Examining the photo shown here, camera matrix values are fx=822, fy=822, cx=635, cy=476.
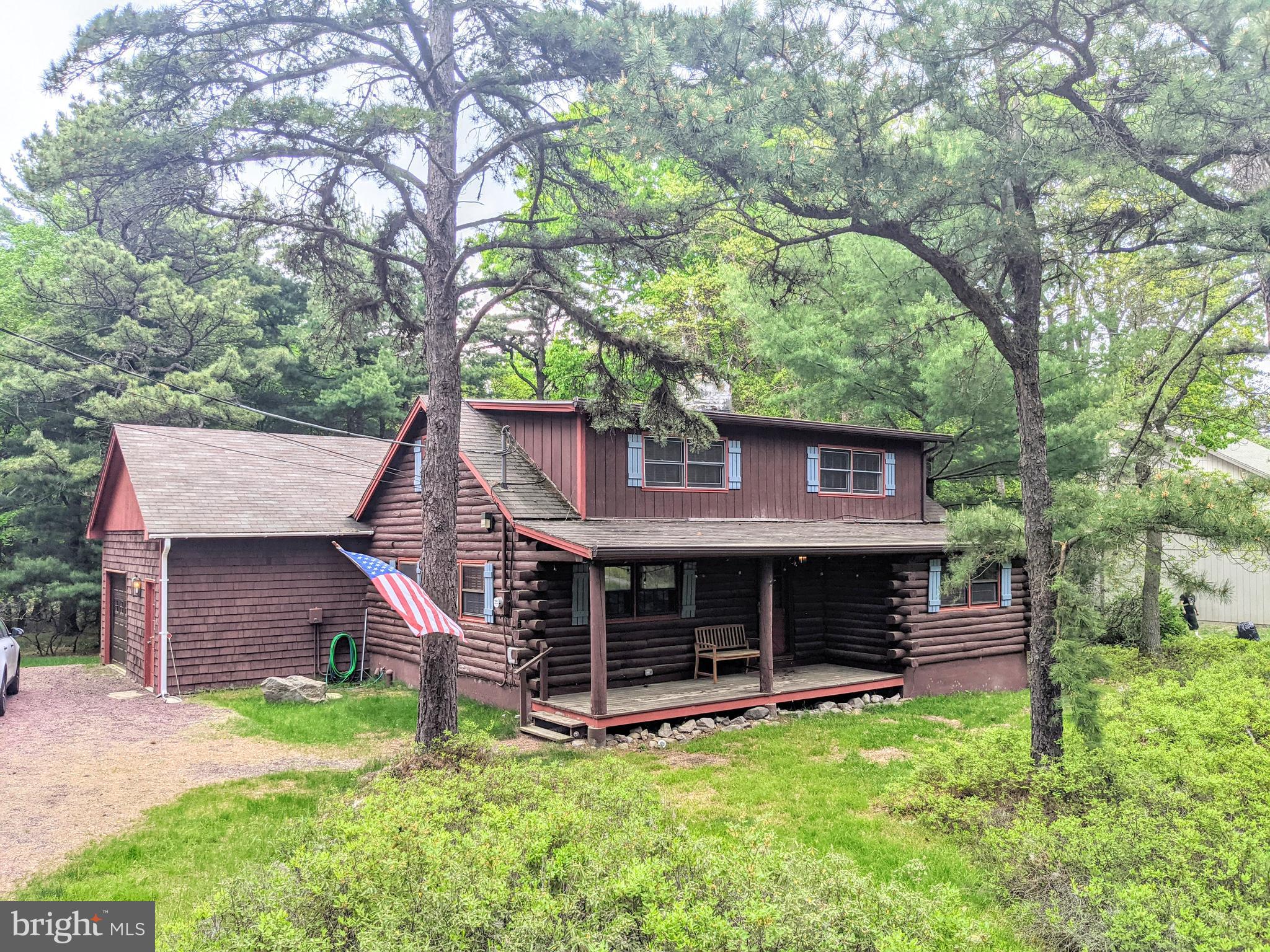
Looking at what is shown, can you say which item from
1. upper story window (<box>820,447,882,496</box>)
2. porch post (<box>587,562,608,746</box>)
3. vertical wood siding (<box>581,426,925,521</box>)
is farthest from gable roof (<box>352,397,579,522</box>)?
upper story window (<box>820,447,882,496</box>)

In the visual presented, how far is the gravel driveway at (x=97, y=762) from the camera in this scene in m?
7.84

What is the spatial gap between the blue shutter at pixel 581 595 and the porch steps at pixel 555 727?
1.68 m

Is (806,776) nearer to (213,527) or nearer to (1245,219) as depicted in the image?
(1245,219)

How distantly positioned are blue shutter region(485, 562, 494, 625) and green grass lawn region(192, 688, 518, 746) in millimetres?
1470

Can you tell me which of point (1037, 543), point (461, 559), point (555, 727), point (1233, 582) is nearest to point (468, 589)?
point (461, 559)

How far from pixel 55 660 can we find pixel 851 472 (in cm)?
1965

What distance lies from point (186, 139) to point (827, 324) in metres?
15.5

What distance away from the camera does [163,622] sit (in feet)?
48.4

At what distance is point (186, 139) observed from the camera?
26.4 feet

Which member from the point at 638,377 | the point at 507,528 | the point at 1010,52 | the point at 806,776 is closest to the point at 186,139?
the point at 638,377

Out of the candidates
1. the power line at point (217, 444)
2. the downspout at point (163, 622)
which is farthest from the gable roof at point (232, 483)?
the downspout at point (163, 622)

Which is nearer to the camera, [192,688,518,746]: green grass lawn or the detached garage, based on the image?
[192,688,518,746]: green grass lawn

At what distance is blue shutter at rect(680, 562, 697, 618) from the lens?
14.0 meters

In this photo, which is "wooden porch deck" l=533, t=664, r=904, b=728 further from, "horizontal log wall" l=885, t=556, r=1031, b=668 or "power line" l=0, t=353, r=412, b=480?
"power line" l=0, t=353, r=412, b=480
